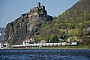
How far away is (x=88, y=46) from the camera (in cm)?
19888

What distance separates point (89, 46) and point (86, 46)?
84.0 inches

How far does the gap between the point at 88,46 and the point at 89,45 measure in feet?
3.18

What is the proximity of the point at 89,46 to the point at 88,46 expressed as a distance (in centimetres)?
89

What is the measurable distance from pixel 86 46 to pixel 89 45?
5.87ft

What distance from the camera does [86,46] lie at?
655 ft

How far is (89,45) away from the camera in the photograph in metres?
199

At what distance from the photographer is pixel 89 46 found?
19812cm

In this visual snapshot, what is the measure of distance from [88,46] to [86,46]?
4.22 ft
